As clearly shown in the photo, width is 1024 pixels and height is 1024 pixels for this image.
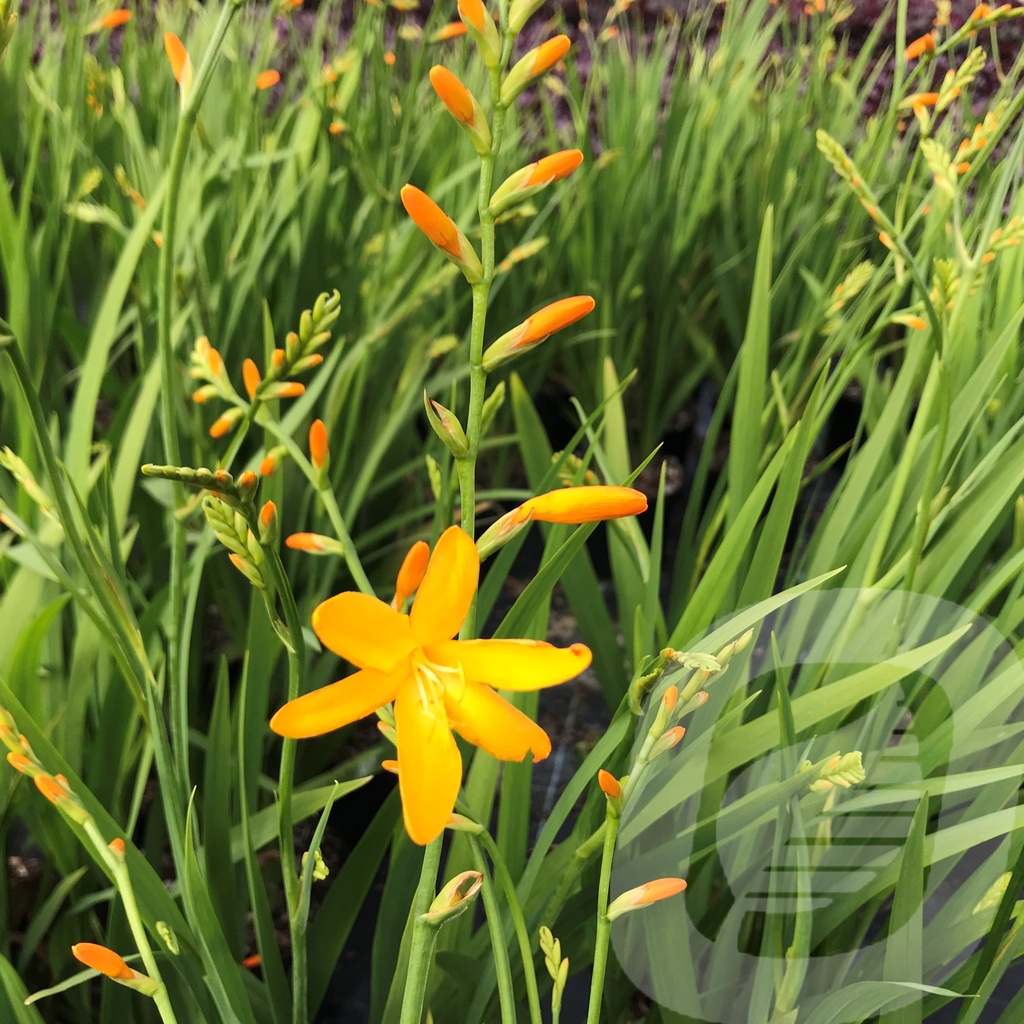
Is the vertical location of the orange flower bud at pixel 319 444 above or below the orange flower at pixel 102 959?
above

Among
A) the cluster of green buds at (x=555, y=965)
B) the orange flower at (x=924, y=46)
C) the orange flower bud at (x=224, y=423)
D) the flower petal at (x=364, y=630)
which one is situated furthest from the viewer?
the orange flower at (x=924, y=46)

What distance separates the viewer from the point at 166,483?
654mm

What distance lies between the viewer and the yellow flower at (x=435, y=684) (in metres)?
0.22

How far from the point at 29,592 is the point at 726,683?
0.49 meters

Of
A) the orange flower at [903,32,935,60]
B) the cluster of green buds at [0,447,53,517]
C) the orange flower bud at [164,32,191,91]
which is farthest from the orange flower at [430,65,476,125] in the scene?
the orange flower at [903,32,935,60]

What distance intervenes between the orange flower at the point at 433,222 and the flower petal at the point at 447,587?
10 centimetres

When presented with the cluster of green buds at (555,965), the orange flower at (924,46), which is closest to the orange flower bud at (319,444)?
the cluster of green buds at (555,965)

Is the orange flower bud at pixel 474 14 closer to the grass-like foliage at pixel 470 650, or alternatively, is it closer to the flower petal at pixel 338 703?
the grass-like foliage at pixel 470 650

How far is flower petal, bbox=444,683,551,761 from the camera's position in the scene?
9.1 inches

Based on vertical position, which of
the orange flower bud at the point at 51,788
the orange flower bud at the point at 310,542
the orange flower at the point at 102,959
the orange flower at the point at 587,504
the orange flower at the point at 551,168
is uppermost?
the orange flower at the point at 551,168

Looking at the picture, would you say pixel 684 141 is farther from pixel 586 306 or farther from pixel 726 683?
pixel 586 306

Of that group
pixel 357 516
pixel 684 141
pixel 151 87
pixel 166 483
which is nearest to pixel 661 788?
pixel 166 483

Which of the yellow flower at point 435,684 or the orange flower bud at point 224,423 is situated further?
the orange flower bud at point 224,423

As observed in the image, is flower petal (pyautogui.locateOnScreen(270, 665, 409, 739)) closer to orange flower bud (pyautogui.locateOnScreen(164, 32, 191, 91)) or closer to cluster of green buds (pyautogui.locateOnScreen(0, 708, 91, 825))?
cluster of green buds (pyautogui.locateOnScreen(0, 708, 91, 825))
